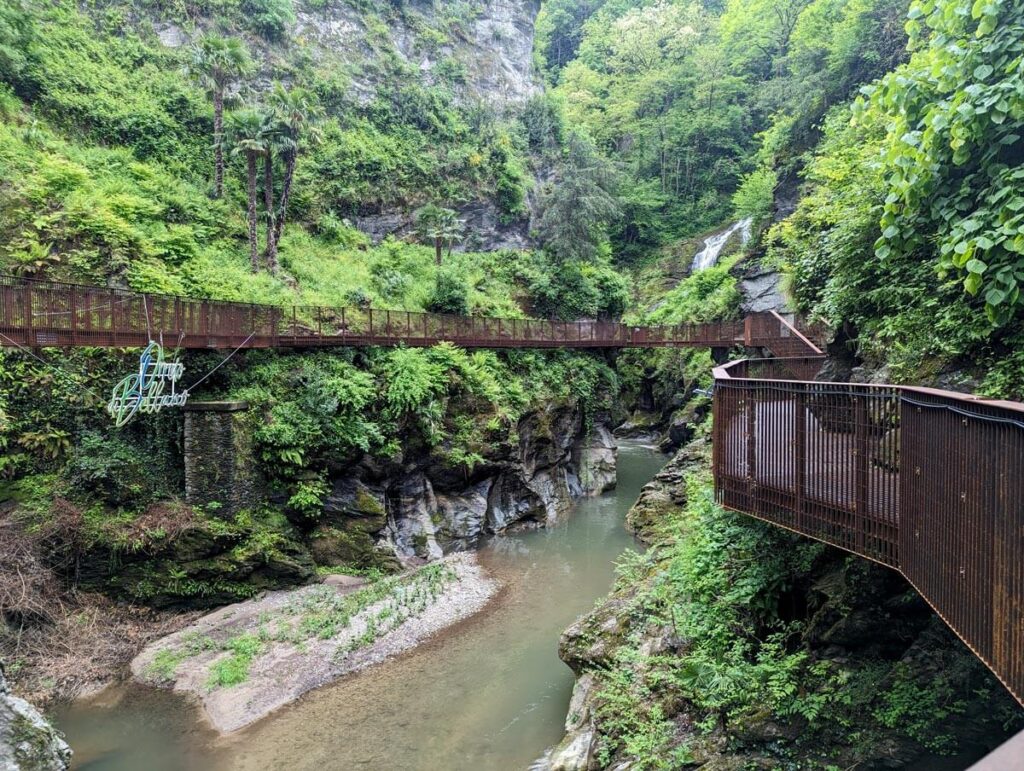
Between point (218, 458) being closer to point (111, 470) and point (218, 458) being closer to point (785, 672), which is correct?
point (111, 470)

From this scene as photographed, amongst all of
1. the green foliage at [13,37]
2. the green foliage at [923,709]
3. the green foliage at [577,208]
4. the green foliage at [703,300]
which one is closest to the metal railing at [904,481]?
the green foliage at [923,709]

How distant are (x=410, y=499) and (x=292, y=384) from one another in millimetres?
4987

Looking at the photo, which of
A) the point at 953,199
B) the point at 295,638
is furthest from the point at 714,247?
the point at 295,638

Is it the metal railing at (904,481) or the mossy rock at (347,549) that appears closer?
the metal railing at (904,481)

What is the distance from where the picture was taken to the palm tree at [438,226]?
101 ft

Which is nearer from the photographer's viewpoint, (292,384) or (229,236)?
(292,384)

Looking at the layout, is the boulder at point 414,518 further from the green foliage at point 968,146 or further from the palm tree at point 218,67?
the palm tree at point 218,67

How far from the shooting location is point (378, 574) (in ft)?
49.8

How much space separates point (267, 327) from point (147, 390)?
419 cm

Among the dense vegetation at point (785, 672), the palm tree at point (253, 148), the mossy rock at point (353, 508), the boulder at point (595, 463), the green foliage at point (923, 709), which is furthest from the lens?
the boulder at point (595, 463)

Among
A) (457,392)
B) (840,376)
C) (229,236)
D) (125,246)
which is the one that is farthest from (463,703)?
(229,236)

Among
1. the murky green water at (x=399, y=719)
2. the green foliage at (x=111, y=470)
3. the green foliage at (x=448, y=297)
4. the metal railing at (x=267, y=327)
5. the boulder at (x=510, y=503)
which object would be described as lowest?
the murky green water at (x=399, y=719)

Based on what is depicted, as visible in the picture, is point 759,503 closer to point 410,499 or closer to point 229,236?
point 410,499

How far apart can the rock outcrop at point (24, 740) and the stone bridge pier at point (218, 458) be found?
7.07m
